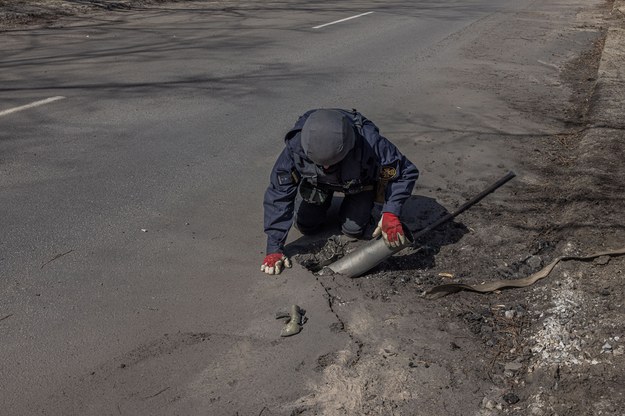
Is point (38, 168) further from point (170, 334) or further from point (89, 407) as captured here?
point (89, 407)

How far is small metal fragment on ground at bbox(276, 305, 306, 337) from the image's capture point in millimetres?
3752

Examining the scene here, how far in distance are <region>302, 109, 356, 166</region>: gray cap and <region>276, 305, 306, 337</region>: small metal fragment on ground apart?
0.80 meters

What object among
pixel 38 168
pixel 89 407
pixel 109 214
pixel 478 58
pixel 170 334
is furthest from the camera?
pixel 478 58

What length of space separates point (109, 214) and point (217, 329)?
175 centimetres

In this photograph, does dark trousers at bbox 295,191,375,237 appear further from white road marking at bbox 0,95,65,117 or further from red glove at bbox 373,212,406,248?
white road marking at bbox 0,95,65,117

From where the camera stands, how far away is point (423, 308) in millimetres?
4035

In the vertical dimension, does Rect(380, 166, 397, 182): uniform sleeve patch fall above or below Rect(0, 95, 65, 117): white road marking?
above

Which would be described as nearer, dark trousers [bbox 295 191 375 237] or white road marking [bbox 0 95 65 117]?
dark trousers [bbox 295 191 375 237]

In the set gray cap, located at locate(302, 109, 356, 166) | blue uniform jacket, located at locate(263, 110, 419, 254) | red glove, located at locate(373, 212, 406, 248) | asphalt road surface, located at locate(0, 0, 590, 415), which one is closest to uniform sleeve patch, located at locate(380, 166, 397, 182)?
blue uniform jacket, located at locate(263, 110, 419, 254)

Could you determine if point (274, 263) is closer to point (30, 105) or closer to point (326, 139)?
point (326, 139)

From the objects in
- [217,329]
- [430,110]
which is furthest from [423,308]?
[430,110]

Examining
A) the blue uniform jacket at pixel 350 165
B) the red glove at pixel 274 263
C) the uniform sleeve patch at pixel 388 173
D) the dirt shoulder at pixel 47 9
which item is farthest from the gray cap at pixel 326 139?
the dirt shoulder at pixel 47 9

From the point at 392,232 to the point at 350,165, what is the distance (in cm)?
46

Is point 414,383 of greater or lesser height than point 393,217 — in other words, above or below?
below
